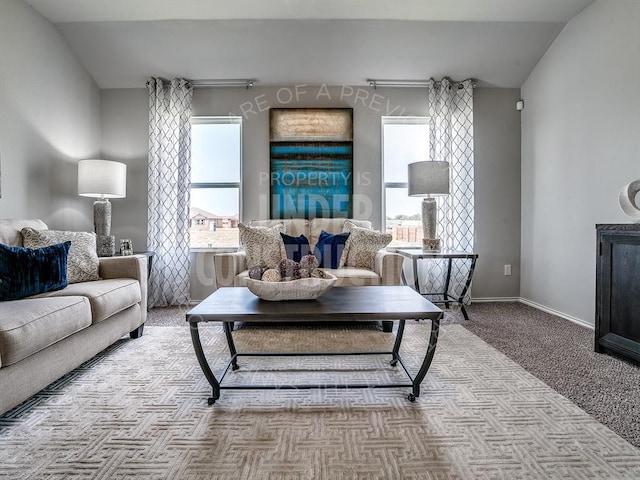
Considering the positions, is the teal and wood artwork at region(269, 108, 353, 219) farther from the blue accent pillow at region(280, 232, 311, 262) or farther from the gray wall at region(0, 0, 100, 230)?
the gray wall at region(0, 0, 100, 230)

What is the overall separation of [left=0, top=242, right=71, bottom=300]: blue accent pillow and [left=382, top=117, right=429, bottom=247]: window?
2967 mm

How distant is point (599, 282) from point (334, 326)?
1959mm

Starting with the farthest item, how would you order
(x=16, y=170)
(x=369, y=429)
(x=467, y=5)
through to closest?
1. (x=467, y=5)
2. (x=16, y=170)
3. (x=369, y=429)

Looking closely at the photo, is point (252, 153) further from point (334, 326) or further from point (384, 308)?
point (384, 308)

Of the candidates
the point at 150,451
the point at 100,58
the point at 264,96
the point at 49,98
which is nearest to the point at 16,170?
the point at 49,98

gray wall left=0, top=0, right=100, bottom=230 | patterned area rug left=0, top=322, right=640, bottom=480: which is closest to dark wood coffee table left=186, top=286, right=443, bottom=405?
patterned area rug left=0, top=322, right=640, bottom=480

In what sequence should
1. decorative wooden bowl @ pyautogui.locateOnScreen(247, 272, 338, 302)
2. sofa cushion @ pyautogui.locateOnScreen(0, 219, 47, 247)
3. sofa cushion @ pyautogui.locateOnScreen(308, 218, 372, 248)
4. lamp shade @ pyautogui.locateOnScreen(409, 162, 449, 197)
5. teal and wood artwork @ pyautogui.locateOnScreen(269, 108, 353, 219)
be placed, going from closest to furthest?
decorative wooden bowl @ pyautogui.locateOnScreen(247, 272, 338, 302) → sofa cushion @ pyautogui.locateOnScreen(0, 219, 47, 247) → lamp shade @ pyautogui.locateOnScreen(409, 162, 449, 197) → sofa cushion @ pyautogui.locateOnScreen(308, 218, 372, 248) → teal and wood artwork @ pyautogui.locateOnScreen(269, 108, 353, 219)

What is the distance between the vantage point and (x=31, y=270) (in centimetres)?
198

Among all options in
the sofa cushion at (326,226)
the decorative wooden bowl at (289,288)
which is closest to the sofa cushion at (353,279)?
the sofa cushion at (326,226)

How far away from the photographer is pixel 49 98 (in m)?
3.10

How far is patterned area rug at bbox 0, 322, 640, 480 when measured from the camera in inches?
47.5

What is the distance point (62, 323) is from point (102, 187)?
1.87 meters

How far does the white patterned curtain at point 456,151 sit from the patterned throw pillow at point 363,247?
1.00 metres

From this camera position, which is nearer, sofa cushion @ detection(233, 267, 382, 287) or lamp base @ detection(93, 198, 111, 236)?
sofa cushion @ detection(233, 267, 382, 287)
